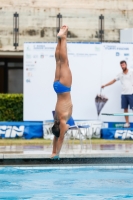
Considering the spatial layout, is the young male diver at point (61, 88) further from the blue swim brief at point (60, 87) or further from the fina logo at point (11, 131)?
the fina logo at point (11, 131)

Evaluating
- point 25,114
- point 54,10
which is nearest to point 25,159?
point 25,114

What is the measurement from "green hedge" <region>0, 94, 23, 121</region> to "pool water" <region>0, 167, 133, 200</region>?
614 cm

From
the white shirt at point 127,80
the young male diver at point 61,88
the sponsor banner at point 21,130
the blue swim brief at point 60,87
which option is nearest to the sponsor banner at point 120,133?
the white shirt at point 127,80

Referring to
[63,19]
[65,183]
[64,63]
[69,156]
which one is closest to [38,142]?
[69,156]

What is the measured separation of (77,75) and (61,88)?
660 centimetres

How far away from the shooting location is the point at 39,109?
18.2 m

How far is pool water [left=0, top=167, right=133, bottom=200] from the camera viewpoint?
9.96 meters

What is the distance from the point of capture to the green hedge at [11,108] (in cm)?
1877

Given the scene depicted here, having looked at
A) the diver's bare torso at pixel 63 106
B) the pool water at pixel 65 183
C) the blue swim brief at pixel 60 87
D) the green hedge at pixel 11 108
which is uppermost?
the blue swim brief at pixel 60 87

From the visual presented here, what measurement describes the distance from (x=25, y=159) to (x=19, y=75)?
1235 cm

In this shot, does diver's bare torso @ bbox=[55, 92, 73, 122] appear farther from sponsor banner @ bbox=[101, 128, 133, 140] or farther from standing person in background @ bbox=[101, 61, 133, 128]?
standing person in background @ bbox=[101, 61, 133, 128]

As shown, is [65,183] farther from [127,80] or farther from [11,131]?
[127,80]

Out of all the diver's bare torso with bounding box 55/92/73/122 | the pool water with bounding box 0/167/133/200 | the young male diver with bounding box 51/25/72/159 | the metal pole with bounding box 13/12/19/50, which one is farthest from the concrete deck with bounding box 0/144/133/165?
the metal pole with bounding box 13/12/19/50

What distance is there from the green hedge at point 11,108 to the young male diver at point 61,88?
Answer: 6.91 m
